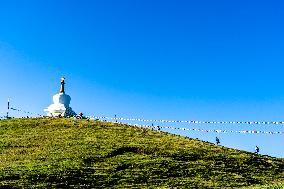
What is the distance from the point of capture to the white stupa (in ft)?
173

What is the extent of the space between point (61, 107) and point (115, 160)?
22.9 meters

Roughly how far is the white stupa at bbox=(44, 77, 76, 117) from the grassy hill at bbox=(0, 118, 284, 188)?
773 centimetres

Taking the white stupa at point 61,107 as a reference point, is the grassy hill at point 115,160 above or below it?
below

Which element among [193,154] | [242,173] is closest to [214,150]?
[193,154]

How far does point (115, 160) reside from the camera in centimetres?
3142

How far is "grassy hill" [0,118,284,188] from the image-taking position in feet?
85.7

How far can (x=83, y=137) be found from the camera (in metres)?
39.0

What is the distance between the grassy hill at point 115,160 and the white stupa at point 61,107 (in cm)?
773

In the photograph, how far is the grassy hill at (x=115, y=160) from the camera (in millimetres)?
26125

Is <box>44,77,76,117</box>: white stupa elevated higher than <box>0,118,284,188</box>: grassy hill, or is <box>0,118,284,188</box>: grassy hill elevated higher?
<box>44,77,76,117</box>: white stupa

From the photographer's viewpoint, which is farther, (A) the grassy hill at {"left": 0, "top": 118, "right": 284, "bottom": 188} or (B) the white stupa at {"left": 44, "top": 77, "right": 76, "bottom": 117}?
(B) the white stupa at {"left": 44, "top": 77, "right": 76, "bottom": 117}

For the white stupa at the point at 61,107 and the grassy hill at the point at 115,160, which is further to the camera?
the white stupa at the point at 61,107

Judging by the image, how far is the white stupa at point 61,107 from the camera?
5281cm

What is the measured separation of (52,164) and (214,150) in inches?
549
